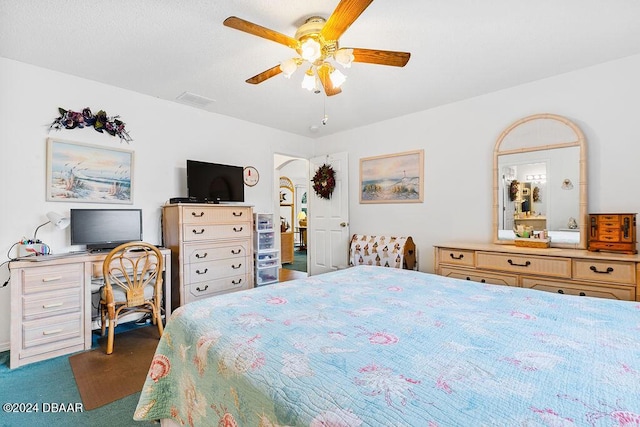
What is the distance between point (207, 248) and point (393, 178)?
2.54 metres

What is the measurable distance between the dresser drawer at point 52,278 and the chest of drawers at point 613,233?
4.35 metres

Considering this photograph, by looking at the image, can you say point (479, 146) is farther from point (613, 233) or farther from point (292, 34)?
point (292, 34)

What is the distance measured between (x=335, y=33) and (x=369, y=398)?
1.82 m

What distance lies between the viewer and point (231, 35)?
2215 millimetres

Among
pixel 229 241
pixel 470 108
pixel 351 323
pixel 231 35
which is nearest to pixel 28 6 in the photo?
pixel 231 35

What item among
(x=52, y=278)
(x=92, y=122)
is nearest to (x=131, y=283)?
(x=52, y=278)

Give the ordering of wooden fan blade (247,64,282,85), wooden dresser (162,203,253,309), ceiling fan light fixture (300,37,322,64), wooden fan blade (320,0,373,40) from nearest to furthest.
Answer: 1. wooden fan blade (320,0,373,40)
2. ceiling fan light fixture (300,37,322,64)
3. wooden fan blade (247,64,282,85)
4. wooden dresser (162,203,253,309)

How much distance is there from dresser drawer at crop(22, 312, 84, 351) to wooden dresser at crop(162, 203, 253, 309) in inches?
33.7

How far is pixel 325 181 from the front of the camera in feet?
15.6

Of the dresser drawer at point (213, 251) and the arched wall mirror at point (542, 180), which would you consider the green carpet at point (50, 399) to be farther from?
the arched wall mirror at point (542, 180)

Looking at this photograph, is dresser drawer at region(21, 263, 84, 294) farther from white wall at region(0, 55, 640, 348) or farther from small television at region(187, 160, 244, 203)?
small television at region(187, 160, 244, 203)

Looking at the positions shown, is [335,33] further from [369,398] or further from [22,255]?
[22,255]

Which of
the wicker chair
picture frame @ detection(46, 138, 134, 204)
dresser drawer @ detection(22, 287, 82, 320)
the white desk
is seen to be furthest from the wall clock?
dresser drawer @ detection(22, 287, 82, 320)

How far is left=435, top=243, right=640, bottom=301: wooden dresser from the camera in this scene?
7.43 ft
